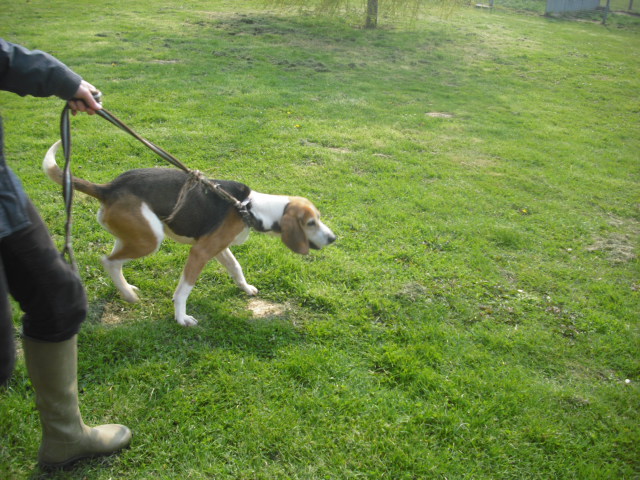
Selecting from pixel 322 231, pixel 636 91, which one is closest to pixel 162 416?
pixel 322 231

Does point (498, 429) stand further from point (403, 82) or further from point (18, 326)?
point (403, 82)

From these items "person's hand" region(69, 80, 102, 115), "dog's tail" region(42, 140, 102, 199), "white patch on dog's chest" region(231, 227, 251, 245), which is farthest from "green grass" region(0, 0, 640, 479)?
"person's hand" region(69, 80, 102, 115)

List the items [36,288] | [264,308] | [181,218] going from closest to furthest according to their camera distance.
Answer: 1. [36,288]
2. [181,218]
3. [264,308]

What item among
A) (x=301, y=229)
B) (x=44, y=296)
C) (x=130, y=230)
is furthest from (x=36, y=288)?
(x=301, y=229)

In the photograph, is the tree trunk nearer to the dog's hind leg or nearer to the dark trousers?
the dog's hind leg

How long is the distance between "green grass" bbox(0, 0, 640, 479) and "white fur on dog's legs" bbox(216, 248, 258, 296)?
130 millimetres

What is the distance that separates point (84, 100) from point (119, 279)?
6.09 feet

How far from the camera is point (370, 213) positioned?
6.13 meters

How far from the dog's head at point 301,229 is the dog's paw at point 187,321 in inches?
39.2

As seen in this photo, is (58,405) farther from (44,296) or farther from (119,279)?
(119,279)

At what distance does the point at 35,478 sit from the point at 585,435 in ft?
11.5

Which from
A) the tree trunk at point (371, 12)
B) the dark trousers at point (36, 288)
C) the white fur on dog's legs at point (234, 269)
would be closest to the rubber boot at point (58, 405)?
the dark trousers at point (36, 288)

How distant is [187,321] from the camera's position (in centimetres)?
388

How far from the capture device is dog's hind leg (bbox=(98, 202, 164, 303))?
3.62 metres
